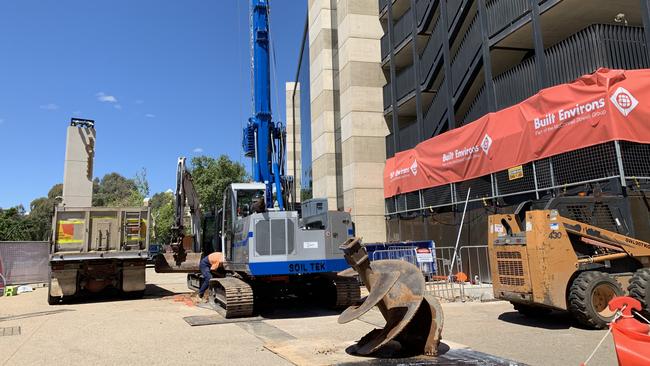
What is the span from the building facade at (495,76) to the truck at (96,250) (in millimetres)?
11330

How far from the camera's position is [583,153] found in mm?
12305

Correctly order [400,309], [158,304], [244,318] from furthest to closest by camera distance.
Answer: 1. [158,304]
2. [244,318]
3. [400,309]

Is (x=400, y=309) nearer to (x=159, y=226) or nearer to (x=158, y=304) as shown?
(x=158, y=304)

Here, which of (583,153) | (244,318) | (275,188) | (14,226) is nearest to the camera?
(244,318)

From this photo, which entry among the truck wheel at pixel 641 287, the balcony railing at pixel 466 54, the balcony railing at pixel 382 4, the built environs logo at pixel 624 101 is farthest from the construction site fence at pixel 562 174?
the balcony railing at pixel 382 4

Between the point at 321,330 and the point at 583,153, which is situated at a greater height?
the point at 583,153

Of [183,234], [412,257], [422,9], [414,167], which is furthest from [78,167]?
[422,9]

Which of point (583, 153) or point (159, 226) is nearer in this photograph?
point (583, 153)

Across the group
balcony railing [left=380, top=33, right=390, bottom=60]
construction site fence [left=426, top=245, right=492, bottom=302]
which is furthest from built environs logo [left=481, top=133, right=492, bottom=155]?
balcony railing [left=380, top=33, right=390, bottom=60]

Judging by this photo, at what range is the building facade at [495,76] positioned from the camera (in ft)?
40.1

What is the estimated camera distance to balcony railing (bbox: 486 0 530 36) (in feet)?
50.1

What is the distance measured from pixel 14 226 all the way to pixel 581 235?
201 feet

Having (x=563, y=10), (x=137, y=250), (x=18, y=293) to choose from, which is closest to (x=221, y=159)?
(x=18, y=293)

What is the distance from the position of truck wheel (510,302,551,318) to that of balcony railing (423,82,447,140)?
12.1m
